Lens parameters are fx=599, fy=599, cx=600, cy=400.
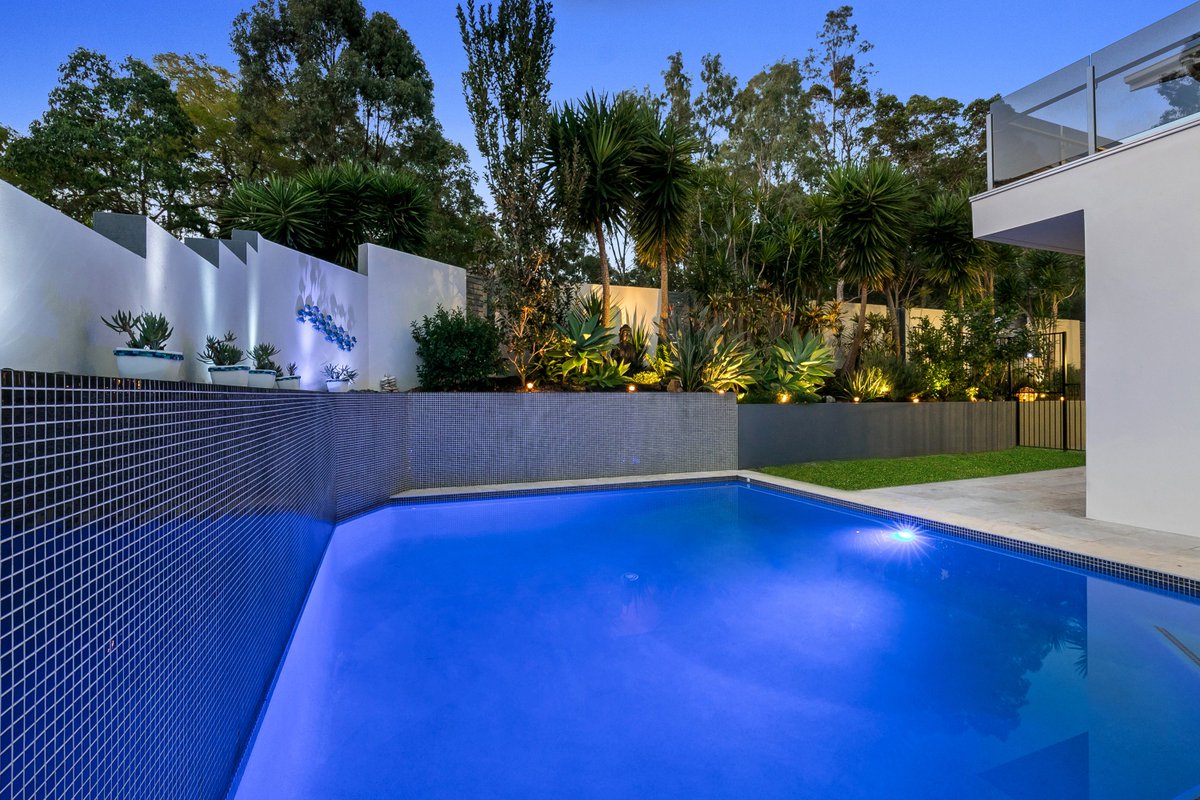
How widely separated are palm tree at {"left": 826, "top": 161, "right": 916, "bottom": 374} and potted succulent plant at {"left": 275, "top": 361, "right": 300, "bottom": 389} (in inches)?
367

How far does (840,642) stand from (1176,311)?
170 inches

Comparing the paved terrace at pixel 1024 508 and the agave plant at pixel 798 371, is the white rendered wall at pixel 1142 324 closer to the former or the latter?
the paved terrace at pixel 1024 508

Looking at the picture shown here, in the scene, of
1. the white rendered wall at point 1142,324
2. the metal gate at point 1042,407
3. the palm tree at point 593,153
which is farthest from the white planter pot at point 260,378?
the metal gate at point 1042,407

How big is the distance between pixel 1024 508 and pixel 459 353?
700cm

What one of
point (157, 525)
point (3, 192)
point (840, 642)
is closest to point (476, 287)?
point (3, 192)

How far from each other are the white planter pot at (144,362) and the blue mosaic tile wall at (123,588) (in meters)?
2.17

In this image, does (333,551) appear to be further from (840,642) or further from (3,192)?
(840,642)

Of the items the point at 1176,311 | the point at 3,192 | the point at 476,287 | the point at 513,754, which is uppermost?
the point at 476,287

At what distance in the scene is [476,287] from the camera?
426 inches

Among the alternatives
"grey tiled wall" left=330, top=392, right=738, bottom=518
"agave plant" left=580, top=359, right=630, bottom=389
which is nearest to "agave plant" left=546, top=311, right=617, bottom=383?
"agave plant" left=580, top=359, right=630, bottom=389

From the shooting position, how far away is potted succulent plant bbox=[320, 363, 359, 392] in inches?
304

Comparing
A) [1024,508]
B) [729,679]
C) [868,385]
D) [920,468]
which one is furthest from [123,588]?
[868,385]

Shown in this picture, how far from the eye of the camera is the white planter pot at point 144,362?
3.94m

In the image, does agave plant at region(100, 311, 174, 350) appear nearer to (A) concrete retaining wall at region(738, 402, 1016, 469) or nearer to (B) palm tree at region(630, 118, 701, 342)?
(B) palm tree at region(630, 118, 701, 342)
